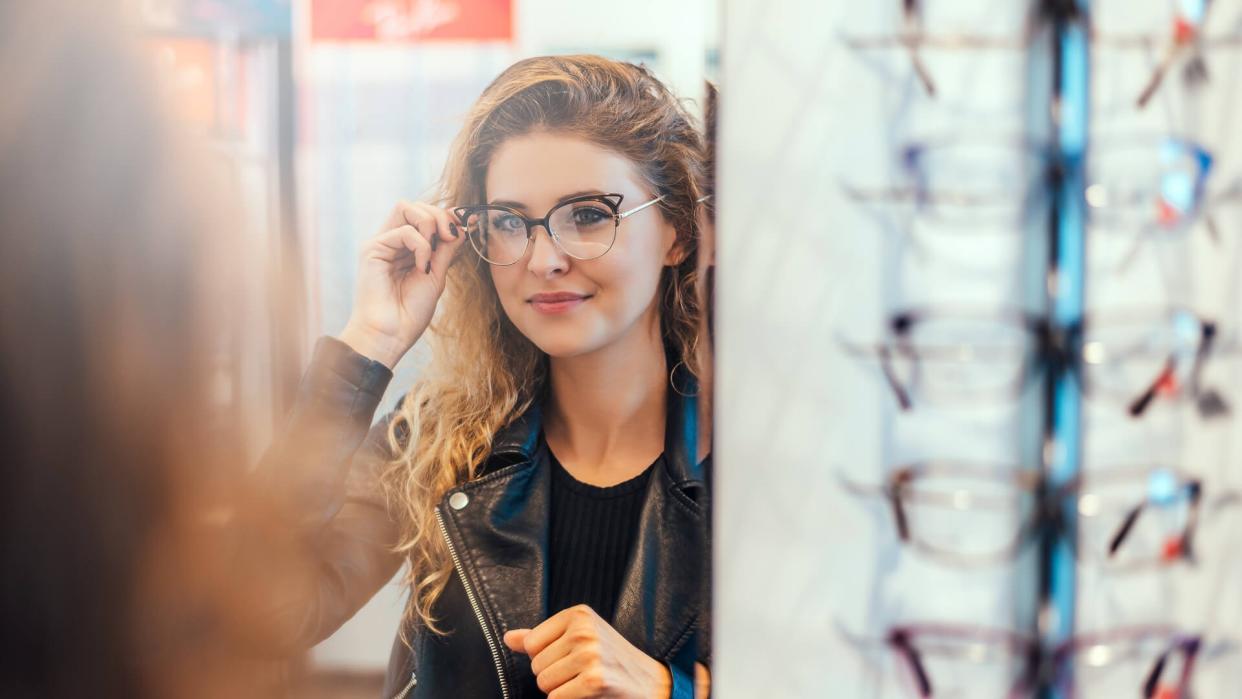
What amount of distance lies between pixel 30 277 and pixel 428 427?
0.33 meters

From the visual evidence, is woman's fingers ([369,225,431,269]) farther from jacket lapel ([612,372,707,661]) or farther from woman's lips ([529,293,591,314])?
jacket lapel ([612,372,707,661])

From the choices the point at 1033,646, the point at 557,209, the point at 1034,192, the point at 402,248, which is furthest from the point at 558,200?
the point at 1033,646

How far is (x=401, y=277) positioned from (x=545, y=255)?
103 millimetres

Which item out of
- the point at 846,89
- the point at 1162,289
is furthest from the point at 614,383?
the point at 1162,289

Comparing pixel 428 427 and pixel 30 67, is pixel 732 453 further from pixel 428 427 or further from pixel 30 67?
pixel 30 67

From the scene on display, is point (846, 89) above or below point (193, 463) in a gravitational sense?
above

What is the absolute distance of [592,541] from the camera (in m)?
0.62

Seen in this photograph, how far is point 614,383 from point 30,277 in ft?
1.47

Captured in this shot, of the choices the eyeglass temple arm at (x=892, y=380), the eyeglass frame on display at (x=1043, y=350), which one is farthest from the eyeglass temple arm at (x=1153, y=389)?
the eyeglass temple arm at (x=892, y=380)

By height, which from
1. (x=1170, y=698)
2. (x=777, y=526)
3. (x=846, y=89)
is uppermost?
(x=846, y=89)

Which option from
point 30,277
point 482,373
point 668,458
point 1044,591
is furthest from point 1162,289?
point 30,277

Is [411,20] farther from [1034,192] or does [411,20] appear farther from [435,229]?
[1034,192]

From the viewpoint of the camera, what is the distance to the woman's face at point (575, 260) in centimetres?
59

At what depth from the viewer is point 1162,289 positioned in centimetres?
62
